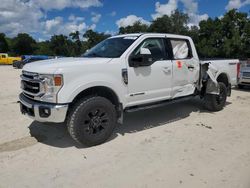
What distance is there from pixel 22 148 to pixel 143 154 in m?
2.13

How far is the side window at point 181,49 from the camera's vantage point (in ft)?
20.2

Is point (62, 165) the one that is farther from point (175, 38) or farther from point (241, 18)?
point (241, 18)

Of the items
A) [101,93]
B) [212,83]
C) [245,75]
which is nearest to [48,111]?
[101,93]

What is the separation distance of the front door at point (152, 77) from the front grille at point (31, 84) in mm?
1670

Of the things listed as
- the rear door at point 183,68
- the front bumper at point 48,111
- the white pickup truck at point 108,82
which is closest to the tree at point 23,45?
the rear door at point 183,68

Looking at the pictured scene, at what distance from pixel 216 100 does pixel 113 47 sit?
3.47 meters

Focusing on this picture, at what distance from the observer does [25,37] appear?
8406 cm

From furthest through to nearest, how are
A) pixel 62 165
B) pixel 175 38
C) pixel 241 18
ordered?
1. pixel 241 18
2. pixel 175 38
3. pixel 62 165

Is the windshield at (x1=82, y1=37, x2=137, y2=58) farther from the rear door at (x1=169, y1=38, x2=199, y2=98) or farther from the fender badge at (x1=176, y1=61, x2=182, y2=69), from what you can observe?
the fender badge at (x1=176, y1=61, x2=182, y2=69)

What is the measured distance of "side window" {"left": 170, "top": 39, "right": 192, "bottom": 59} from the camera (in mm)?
6145

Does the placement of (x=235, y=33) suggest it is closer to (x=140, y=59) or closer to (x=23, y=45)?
(x=140, y=59)

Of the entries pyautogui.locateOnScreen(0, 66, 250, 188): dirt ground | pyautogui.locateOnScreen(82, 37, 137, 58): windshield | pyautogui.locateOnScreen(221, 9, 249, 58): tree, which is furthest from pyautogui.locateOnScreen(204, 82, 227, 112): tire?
pyautogui.locateOnScreen(221, 9, 249, 58): tree

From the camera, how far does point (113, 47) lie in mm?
5562

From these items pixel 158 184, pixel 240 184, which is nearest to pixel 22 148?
pixel 158 184
